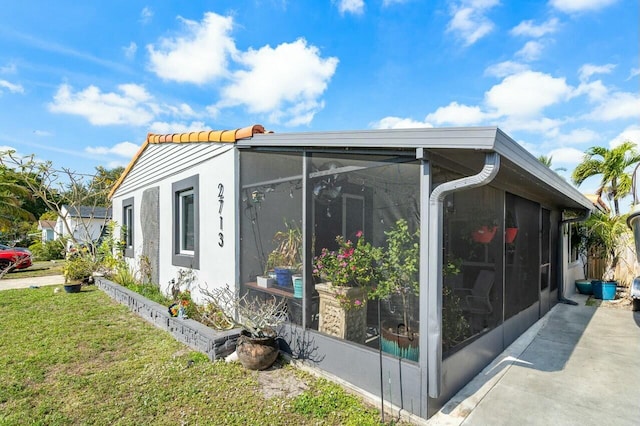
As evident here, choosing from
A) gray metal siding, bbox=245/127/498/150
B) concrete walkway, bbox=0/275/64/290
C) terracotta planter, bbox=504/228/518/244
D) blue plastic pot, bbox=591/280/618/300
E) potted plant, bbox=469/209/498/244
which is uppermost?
gray metal siding, bbox=245/127/498/150

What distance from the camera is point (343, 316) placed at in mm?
3697

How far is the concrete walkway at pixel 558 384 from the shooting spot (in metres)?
3.05

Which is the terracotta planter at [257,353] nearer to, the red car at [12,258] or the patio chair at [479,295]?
the patio chair at [479,295]

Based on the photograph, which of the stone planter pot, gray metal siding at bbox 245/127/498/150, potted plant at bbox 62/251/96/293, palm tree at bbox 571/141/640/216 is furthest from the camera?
palm tree at bbox 571/141/640/216

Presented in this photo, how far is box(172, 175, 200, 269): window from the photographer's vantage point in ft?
20.5

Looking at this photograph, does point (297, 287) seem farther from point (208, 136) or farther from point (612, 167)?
point (612, 167)

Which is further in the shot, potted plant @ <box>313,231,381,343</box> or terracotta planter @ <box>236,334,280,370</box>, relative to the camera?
terracotta planter @ <box>236,334,280,370</box>

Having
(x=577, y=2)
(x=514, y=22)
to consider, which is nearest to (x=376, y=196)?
(x=577, y=2)

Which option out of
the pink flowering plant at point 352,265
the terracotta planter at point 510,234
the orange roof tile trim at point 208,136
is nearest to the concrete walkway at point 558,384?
the pink flowering plant at point 352,265

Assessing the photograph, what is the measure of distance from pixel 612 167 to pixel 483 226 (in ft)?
30.7

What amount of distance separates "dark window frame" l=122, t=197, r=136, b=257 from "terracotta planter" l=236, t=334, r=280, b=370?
21.8 feet

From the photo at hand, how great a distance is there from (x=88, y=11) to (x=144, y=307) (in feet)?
18.9

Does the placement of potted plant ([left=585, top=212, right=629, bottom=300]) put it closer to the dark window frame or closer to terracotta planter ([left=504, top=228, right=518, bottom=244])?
terracotta planter ([left=504, top=228, right=518, bottom=244])

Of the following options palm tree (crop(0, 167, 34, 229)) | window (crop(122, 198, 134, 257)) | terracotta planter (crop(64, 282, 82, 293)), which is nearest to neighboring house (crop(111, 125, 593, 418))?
window (crop(122, 198, 134, 257))
